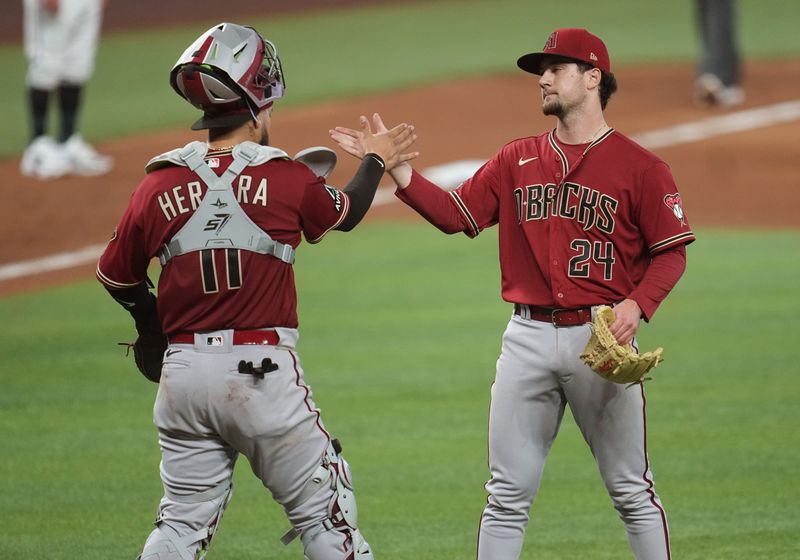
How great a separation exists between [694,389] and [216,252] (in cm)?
468

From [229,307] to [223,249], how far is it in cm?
19

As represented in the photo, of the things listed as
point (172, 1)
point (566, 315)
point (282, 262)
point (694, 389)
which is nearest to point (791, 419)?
point (694, 389)

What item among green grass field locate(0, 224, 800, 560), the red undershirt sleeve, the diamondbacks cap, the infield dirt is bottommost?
green grass field locate(0, 224, 800, 560)

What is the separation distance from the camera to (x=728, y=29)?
1575 cm

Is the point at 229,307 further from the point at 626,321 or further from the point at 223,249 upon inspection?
the point at 626,321

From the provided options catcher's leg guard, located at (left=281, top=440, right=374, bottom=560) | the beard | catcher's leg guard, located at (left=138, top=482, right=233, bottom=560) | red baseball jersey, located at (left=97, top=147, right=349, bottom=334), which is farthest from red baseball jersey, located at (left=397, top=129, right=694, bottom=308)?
catcher's leg guard, located at (left=138, top=482, right=233, bottom=560)

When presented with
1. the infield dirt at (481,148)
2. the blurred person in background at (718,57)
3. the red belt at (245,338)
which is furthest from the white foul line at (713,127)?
the red belt at (245,338)

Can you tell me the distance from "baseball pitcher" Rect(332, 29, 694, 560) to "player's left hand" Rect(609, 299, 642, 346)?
0.4 inches

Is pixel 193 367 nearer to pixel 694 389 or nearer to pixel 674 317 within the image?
pixel 694 389

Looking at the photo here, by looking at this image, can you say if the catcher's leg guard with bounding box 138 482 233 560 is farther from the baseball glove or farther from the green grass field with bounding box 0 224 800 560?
the green grass field with bounding box 0 224 800 560

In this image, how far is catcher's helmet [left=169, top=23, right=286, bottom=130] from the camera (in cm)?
423

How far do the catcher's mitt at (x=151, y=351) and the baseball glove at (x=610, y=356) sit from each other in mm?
1445

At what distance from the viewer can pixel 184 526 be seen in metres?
4.26

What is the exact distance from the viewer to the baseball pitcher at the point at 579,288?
185 inches
